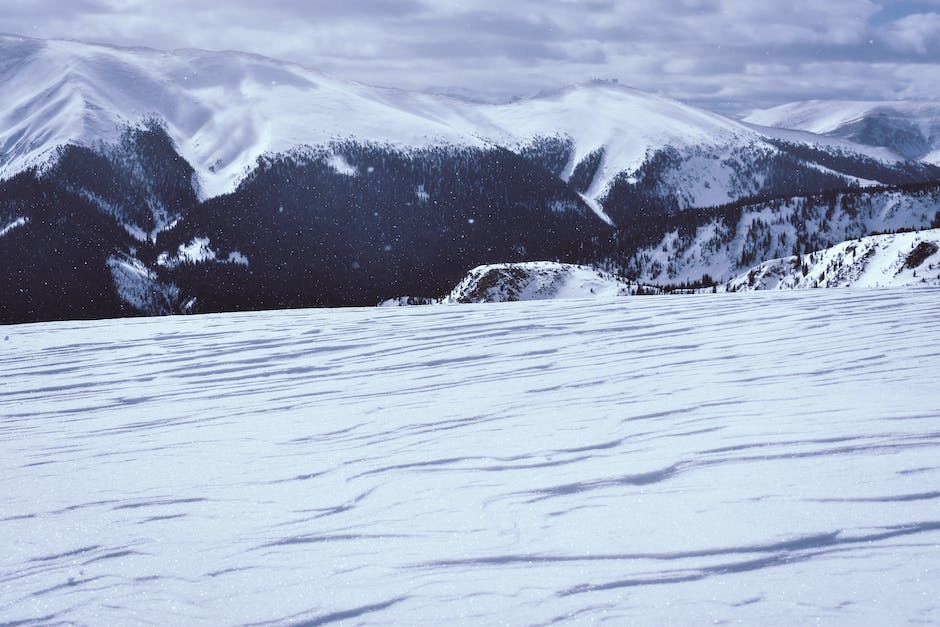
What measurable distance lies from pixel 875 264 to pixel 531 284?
17081 mm

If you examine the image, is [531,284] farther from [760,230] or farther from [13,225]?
[13,225]

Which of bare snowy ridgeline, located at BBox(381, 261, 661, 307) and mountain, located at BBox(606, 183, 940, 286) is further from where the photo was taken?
mountain, located at BBox(606, 183, 940, 286)

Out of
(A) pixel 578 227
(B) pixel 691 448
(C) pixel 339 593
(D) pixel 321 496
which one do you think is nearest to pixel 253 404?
(D) pixel 321 496

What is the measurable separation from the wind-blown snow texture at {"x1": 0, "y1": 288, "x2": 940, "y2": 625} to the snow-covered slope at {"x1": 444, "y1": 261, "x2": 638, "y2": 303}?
30752 mm

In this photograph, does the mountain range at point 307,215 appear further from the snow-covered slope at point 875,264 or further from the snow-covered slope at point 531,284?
the snow-covered slope at point 875,264

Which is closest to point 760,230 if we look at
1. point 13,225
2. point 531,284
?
point 531,284

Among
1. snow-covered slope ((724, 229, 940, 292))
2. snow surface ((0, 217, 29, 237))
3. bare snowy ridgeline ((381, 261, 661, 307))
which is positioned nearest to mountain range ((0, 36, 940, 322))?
snow surface ((0, 217, 29, 237))

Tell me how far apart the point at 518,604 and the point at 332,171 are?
6119 inches

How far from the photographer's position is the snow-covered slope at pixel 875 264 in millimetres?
27266

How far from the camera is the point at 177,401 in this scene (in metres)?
4.47

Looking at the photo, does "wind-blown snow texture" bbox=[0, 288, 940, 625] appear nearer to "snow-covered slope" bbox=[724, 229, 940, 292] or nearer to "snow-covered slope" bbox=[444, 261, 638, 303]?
"snow-covered slope" bbox=[724, 229, 940, 292]

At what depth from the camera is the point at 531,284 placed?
123 ft

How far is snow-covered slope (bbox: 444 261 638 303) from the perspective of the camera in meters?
36.4

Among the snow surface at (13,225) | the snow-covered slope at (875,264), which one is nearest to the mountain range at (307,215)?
the snow surface at (13,225)
